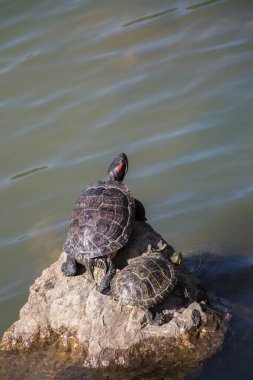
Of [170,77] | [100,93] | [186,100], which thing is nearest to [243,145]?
[186,100]

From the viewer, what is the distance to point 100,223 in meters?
5.07

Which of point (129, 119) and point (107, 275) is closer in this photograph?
point (107, 275)

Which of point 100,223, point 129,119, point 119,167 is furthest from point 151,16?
point 100,223

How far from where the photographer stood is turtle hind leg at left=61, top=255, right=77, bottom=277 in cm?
507

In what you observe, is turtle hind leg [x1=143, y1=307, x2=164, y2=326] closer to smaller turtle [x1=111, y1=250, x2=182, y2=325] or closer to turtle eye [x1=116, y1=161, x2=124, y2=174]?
smaller turtle [x1=111, y1=250, x2=182, y2=325]

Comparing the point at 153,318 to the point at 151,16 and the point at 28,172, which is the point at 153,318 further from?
the point at 151,16

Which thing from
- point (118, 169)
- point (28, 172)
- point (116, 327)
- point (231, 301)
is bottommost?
point (231, 301)

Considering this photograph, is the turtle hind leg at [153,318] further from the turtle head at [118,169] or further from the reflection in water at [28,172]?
the reflection in water at [28,172]

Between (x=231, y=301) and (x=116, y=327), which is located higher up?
(x=116, y=327)

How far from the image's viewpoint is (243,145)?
7652mm

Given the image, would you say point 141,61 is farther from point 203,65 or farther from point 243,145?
point 243,145

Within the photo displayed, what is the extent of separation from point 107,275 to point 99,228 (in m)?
0.40

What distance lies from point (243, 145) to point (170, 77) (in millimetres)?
2081

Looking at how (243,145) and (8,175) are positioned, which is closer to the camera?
(243,145)
